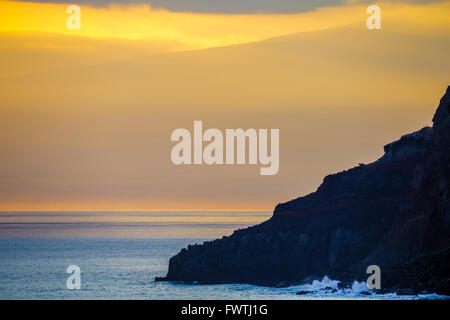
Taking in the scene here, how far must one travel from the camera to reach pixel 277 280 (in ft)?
454

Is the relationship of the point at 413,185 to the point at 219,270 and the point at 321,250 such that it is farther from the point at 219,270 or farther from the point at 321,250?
the point at 219,270

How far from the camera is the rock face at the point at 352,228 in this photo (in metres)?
128

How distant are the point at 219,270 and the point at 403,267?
29464mm

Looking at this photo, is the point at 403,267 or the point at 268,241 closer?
the point at 403,267

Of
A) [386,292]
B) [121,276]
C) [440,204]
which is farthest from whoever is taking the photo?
[121,276]

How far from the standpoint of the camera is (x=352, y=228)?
139125 millimetres

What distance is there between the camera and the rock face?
128 meters
